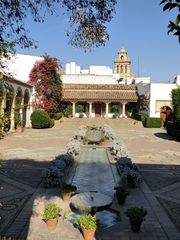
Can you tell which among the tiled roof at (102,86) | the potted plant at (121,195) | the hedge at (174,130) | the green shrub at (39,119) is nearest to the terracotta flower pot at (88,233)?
the potted plant at (121,195)

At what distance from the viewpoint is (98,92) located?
156 ft

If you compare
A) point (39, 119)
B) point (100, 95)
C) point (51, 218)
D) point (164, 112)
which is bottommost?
point (51, 218)

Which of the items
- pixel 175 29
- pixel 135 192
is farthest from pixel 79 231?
pixel 175 29

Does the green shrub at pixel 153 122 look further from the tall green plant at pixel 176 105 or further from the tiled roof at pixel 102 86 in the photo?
the tiled roof at pixel 102 86

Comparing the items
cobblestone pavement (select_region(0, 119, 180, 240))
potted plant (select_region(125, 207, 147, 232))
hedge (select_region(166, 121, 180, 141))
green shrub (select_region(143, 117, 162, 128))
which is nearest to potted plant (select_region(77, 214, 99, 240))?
cobblestone pavement (select_region(0, 119, 180, 240))

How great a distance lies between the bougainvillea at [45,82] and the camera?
38.1 meters

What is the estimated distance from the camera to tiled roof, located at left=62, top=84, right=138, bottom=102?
45312 millimetres

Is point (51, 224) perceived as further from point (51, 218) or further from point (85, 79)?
point (85, 79)

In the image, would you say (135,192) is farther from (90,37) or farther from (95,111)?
(95,111)

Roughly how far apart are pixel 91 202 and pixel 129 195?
2449mm

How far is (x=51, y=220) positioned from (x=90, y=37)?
4.33 m

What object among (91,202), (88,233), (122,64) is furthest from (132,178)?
(122,64)

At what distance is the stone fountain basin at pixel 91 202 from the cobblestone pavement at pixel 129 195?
60 cm

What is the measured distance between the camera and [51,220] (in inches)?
293
